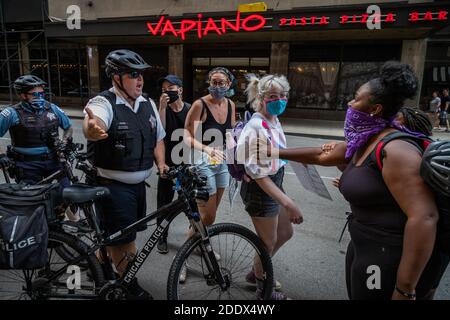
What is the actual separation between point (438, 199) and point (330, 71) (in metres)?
15.5

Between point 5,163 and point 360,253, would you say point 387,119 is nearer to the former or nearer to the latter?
point 360,253

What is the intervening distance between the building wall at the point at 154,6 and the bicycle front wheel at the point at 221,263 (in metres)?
14.5

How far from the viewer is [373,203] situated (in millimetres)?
1620

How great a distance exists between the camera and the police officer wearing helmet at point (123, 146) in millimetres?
2443

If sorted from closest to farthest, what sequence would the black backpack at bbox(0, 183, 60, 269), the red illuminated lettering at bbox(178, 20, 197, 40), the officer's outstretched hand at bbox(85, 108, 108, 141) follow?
the black backpack at bbox(0, 183, 60, 269), the officer's outstretched hand at bbox(85, 108, 108, 141), the red illuminated lettering at bbox(178, 20, 197, 40)

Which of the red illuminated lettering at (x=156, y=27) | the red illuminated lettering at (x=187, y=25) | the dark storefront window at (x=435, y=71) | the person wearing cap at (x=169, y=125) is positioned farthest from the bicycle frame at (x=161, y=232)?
the dark storefront window at (x=435, y=71)

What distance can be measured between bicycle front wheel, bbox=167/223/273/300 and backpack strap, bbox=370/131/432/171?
1.24m

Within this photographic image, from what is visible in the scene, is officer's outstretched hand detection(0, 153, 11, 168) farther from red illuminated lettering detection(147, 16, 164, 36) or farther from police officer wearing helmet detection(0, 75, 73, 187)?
red illuminated lettering detection(147, 16, 164, 36)

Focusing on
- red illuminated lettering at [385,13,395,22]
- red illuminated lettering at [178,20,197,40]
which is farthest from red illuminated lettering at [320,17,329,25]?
red illuminated lettering at [178,20,197,40]

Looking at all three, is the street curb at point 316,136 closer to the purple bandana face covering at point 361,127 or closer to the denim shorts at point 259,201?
the denim shorts at point 259,201

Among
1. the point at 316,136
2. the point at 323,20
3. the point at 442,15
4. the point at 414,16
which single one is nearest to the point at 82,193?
the point at 316,136

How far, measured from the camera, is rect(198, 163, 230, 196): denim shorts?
3.25 metres
